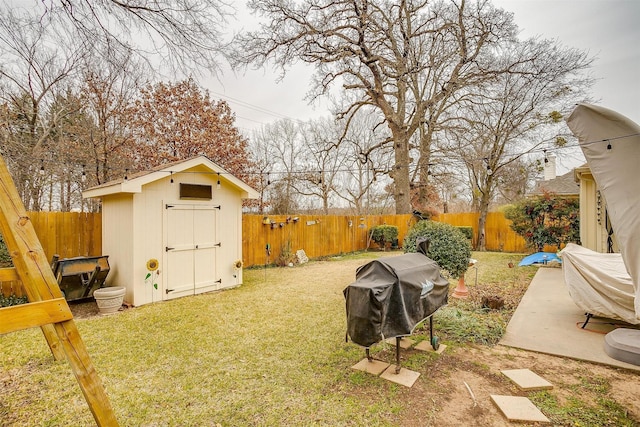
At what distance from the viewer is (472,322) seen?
173 inches

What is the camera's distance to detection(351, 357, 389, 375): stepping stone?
3.11 meters

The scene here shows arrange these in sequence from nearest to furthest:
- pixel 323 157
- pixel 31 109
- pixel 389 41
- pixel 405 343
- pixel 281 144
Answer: pixel 405 343 → pixel 31 109 → pixel 389 41 → pixel 323 157 → pixel 281 144

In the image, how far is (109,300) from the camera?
5.12m

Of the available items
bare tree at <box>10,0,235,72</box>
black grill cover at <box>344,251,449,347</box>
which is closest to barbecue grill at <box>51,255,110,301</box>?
bare tree at <box>10,0,235,72</box>

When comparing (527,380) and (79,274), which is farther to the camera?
(79,274)

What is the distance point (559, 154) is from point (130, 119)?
16009 millimetres

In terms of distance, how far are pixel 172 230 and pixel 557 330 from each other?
6784 mm

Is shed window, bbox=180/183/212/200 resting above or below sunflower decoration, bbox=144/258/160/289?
above

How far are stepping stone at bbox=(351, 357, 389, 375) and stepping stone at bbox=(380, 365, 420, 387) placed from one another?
0.19 ft

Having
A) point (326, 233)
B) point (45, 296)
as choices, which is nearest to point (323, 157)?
point (326, 233)

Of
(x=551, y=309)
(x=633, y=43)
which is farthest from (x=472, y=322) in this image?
(x=633, y=43)

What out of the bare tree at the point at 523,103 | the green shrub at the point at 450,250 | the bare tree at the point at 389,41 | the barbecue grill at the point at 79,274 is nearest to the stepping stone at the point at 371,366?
the green shrub at the point at 450,250

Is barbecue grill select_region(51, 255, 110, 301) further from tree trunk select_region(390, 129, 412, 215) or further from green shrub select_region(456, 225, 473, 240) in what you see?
green shrub select_region(456, 225, 473, 240)

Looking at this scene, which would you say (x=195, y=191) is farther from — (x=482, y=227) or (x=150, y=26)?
(x=482, y=227)
